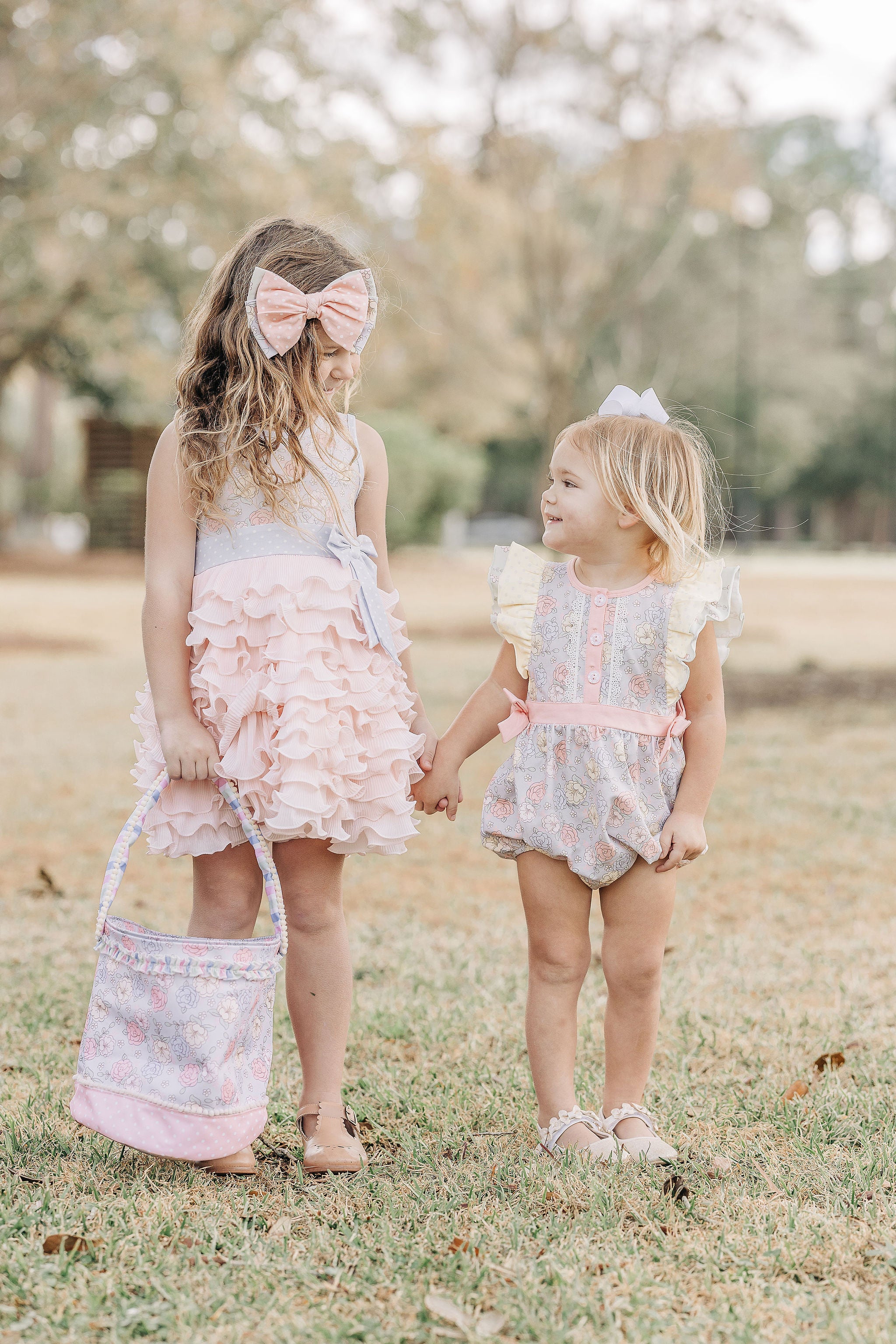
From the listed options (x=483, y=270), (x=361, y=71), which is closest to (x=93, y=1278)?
(x=361, y=71)

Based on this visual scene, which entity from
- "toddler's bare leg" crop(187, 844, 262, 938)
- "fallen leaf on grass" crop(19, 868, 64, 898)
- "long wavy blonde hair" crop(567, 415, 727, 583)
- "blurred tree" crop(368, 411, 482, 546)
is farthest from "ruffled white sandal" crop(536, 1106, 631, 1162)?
"blurred tree" crop(368, 411, 482, 546)

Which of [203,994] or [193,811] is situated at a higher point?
[193,811]

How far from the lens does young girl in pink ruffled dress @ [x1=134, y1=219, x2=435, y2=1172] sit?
8.22ft

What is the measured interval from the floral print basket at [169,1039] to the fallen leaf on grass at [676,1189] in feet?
2.40

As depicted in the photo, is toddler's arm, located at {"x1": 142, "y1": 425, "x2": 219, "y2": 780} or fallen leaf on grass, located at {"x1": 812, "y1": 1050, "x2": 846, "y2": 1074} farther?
fallen leaf on grass, located at {"x1": 812, "y1": 1050, "x2": 846, "y2": 1074}

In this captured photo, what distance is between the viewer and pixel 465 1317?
6.41 ft

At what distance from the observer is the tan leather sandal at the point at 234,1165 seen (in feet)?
8.11

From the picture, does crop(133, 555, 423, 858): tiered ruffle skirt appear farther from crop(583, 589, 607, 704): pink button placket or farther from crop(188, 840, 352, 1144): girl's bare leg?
crop(583, 589, 607, 704): pink button placket

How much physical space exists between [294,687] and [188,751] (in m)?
0.23

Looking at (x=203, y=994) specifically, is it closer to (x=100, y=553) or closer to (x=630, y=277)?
(x=630, y=277)

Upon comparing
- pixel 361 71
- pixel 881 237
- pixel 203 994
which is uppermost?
pixel 881 237

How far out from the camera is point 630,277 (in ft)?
47.4

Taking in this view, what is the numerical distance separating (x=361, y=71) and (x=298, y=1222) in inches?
498

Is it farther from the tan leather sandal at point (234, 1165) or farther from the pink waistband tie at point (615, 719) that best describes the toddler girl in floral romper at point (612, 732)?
the tan leather sandal at point (234, 1165)
